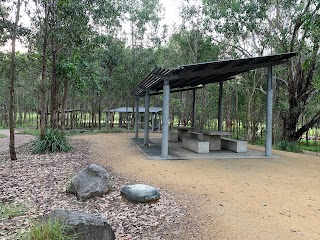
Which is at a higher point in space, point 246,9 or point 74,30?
point 246,9

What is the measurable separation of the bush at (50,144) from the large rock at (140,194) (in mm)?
5405

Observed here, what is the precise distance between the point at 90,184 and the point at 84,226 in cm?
185

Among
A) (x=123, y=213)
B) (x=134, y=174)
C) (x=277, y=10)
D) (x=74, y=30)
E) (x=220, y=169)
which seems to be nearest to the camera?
(x=123, y=213)

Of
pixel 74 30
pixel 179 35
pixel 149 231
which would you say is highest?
pixel 179 35

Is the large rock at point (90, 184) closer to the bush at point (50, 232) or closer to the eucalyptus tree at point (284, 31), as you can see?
the bush at point (50, 232)

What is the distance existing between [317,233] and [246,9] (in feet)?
34.7

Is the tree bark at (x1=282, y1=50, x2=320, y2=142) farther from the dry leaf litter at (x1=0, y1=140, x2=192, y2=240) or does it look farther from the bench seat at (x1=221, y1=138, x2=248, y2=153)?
the dry leaf litter at (x1=0, y1=140, x2=192, y2=240)

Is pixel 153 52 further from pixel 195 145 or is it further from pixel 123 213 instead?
pixel 123 213

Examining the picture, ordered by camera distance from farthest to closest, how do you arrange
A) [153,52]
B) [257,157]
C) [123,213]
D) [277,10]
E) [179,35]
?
[153,52] → [179,35] → [277,10] → [257,157] → [123,213]

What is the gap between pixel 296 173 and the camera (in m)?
6.09

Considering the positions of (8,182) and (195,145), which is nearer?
(8,182)

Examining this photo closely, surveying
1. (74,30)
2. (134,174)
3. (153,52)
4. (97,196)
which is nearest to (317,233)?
(97,196)

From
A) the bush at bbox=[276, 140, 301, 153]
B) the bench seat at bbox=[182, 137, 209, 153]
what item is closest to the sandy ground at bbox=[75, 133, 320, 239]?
the bench seat at bbox=[182, 137, 209, 153]

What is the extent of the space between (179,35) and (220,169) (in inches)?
591
